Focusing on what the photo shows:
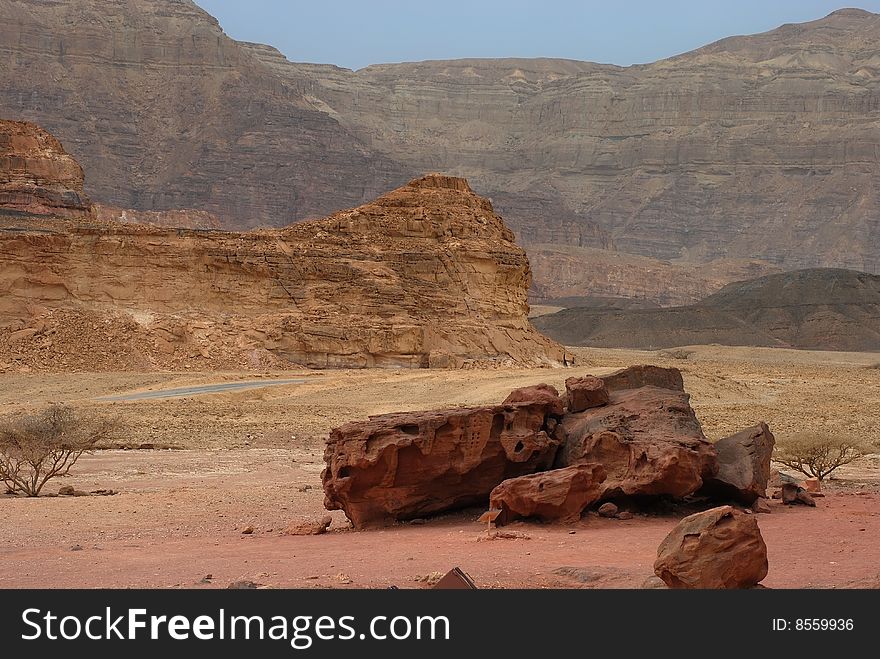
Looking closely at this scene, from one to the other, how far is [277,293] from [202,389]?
9.73 meters

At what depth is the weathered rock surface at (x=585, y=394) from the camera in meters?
16.0

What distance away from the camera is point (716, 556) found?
860 cm

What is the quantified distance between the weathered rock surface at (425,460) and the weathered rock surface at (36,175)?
4405 centimetres

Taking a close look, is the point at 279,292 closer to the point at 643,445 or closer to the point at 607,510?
the point at 643,445

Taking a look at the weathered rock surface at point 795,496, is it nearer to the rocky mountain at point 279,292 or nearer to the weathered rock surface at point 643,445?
the weathered rock surface at point 643,445

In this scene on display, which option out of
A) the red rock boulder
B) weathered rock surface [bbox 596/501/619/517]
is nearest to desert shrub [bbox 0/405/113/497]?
the red rock boulder

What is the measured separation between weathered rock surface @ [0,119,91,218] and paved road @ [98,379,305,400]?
2090 cm

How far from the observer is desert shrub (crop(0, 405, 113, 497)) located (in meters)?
18.1

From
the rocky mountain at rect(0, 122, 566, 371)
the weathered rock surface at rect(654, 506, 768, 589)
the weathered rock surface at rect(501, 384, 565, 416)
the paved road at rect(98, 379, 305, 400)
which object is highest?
the rocky mountain at rect(0, 122, 566, 371)

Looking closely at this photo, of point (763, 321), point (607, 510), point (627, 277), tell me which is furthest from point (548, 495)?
point (627, 277)

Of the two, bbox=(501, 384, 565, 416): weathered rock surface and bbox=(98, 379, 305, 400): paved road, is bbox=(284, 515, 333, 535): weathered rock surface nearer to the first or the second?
bbox=(501, 384, 565, 416): weathered rock surface

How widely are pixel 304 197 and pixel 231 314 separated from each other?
155 metres

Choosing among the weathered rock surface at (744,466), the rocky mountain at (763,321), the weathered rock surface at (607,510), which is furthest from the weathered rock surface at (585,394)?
the rocky mountain at (763,321)

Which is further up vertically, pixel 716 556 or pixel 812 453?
pixel 716 556
